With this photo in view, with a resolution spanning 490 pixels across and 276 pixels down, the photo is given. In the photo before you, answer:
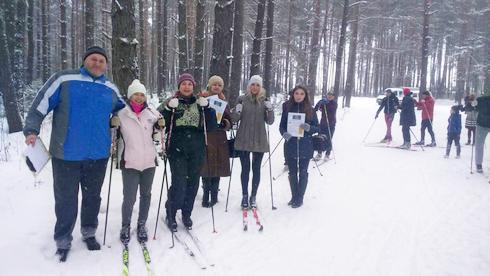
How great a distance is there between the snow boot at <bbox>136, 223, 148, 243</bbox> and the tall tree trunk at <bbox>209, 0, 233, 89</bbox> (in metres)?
5.40

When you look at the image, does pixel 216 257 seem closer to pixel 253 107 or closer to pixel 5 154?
pixel 253 107

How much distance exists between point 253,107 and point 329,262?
8.40 ft

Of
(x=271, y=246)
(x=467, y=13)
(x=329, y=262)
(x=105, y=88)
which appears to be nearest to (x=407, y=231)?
(x=329, y=262)

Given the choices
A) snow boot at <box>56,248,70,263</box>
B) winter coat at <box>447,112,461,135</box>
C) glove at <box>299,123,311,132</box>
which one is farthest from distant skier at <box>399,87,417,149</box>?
snow boot at <box>56,248,70,263</box>

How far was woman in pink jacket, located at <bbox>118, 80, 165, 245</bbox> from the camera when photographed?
4.21 metres

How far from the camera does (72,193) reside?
12.9ft

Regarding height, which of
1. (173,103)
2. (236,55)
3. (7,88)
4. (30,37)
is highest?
(30,37)

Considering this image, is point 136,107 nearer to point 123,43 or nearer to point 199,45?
point 123,43

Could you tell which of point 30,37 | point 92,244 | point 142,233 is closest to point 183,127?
point 142,233

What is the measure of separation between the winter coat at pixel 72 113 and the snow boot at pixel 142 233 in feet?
3.50

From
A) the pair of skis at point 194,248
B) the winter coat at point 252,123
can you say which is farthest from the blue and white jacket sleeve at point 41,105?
the winter coat at point 252,123

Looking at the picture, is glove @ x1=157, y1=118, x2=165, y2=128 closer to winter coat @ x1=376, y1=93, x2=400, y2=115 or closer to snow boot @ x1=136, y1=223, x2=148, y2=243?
snow boot @ x1=136, y1=223, x2=148, y2=243

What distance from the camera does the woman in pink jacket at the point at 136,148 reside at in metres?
4.21

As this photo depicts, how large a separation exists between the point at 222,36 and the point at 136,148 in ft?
17.9
